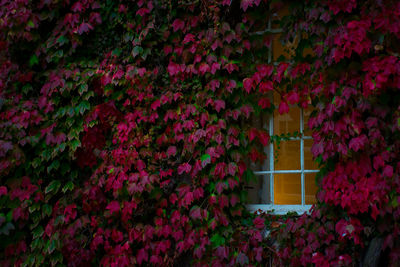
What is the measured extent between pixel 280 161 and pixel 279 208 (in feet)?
1.63

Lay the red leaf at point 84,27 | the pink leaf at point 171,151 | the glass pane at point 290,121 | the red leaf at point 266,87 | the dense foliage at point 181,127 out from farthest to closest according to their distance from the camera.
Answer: the red leaf at point 84,27
the glass pane at point 290,121
the pink leaf at point 171,151
the red leaf at point 266,87
the dense foliage at point 181,127

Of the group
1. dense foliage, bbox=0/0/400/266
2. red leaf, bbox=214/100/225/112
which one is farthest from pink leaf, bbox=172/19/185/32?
red leaf, bbox=214/100/225/112

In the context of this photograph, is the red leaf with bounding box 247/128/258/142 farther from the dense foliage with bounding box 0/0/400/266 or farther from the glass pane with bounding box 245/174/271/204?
the glass pane with bounding box 245/174/271/204

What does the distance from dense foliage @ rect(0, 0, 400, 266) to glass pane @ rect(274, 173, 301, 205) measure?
0.51 meters

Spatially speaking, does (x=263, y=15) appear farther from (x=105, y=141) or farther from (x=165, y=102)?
(x=105, y=141)

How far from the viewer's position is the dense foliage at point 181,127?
313 centimetres

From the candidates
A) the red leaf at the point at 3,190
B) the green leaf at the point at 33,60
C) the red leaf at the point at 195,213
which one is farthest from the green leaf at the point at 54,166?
the red leaf at the point at 195,213

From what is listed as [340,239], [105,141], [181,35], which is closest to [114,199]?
[105,141]

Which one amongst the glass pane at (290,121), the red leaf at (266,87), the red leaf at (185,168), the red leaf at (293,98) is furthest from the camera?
the glass pane at (290,121)

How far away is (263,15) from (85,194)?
7.27 feet

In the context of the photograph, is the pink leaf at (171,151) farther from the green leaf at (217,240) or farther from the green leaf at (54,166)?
the green leaf at (54,166)

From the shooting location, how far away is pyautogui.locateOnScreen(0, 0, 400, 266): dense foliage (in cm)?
313

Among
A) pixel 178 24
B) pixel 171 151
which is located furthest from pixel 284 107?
pixel 178 24

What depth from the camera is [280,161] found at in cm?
399
